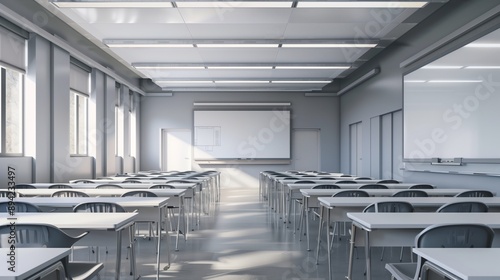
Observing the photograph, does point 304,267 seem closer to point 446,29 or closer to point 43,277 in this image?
point 43,277

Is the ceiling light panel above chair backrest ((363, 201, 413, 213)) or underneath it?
above

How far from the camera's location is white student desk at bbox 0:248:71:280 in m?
1.46

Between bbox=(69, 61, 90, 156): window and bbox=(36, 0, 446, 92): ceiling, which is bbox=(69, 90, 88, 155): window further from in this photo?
bbox=(36, 0, 446, 92): ceiling

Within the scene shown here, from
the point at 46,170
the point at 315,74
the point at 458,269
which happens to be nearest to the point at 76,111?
the point at 46,170

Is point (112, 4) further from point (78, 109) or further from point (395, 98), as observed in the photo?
point (395, 98)

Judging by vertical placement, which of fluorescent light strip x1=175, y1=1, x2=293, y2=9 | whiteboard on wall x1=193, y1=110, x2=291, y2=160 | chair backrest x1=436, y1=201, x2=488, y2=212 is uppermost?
fluorescent light strip x1=175, y1=1, x2=293, y2=9

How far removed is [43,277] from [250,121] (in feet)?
41.4

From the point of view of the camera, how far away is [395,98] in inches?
352

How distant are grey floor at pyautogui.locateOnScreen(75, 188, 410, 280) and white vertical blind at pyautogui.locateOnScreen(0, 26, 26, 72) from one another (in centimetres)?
342

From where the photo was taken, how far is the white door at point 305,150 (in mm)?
14742

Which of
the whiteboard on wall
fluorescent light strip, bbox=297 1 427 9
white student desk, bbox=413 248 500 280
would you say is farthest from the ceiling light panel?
the whiteboard on wall

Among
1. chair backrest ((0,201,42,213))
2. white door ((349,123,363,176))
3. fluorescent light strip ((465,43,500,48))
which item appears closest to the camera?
chair backrest ((0,201,42,213))

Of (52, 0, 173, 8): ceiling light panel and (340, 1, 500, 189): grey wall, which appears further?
(340, 1, 500, 189): grey wall

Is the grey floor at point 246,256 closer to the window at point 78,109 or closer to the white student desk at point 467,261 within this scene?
the white student desk at point 467,261
